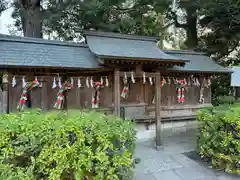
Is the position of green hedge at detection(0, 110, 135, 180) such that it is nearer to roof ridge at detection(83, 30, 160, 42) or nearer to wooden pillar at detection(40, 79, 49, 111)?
wooden pillar at detection(40, 79, 49, 111)

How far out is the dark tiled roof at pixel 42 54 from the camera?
16.4ft

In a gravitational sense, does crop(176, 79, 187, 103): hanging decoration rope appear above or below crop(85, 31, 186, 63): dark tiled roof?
below

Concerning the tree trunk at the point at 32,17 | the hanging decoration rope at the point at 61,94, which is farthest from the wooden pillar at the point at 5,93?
the tree trunk at the point at 32,17

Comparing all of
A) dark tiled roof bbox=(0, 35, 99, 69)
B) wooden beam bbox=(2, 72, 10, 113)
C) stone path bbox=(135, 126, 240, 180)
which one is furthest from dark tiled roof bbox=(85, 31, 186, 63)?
stone path bbox=(135, 126, 240, 180)

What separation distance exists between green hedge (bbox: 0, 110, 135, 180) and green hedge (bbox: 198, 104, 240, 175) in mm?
2485

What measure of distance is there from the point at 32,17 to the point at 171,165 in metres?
9.50

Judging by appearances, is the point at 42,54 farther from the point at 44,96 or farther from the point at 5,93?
the point at 5,93

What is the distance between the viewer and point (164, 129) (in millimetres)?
7480

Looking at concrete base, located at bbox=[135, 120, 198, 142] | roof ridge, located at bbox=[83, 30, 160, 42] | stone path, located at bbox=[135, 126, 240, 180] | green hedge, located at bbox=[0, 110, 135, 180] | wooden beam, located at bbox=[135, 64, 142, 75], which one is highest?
roof ridge, located at bbox=[83, 30, 160, 42]

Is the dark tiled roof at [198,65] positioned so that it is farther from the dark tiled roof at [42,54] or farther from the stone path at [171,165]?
the dark tiled roof at [42,54]

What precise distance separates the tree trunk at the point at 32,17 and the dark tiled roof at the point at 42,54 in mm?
4321

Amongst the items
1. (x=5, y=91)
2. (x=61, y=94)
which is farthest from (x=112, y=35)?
(x=5, y=91)

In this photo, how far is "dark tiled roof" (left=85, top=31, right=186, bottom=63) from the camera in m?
5.88

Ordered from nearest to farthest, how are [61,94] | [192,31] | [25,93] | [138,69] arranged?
1. [25,93]
2. [61,94]
3. [138,69]
4. [192,31]
